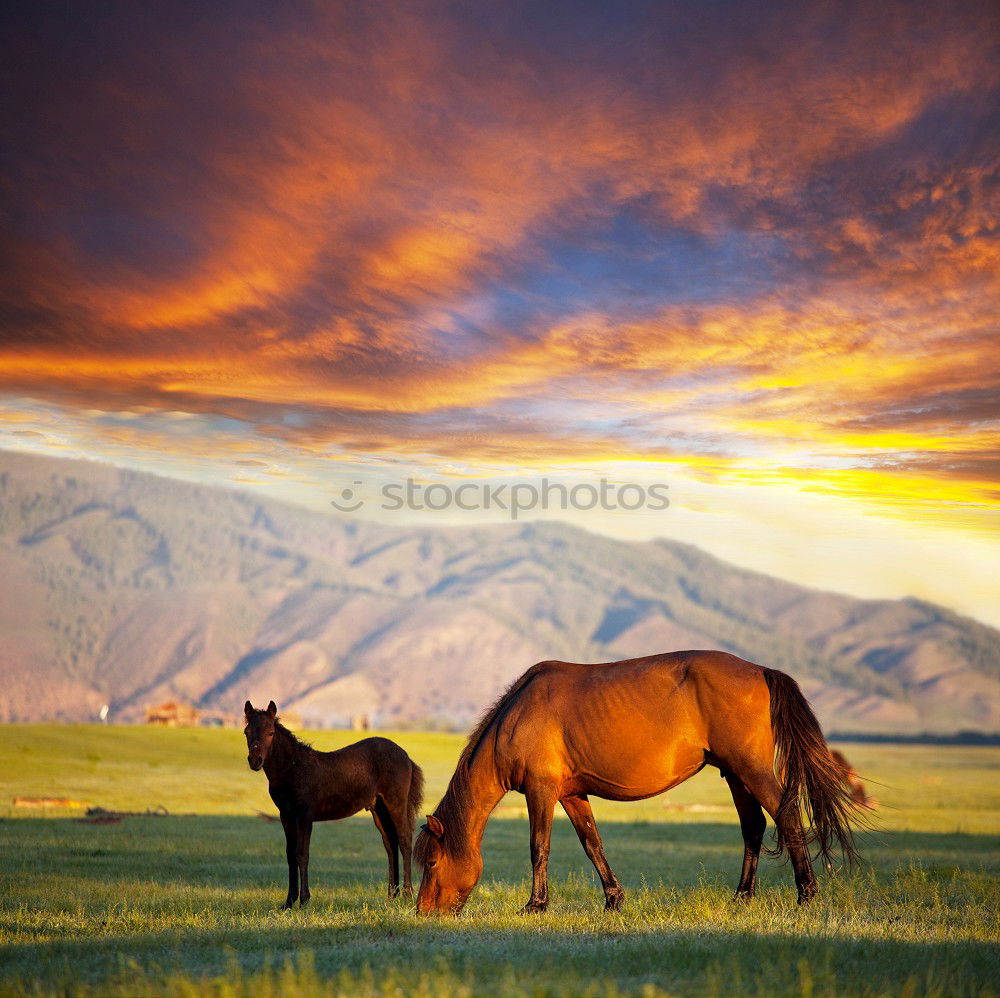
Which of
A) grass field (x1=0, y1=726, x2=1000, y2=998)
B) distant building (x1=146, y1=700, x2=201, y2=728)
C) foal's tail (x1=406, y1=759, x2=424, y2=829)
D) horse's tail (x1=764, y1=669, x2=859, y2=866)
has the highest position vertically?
horse's tail (x1=764, y1=669, x2=859, y2=866)

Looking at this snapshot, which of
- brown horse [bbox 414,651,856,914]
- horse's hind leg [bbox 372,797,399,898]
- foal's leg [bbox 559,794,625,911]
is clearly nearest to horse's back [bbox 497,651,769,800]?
brown horse [bbox 414,651,856,914]

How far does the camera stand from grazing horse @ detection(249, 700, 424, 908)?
13.1 metres

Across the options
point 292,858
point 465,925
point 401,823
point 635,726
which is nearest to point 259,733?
point 292,858

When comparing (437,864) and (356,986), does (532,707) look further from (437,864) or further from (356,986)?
(356,986)

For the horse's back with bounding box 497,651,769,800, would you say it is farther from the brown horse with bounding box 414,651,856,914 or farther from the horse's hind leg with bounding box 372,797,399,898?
the horse's hind leg with bounding box 372,797,399,898

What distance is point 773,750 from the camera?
38.6 feet

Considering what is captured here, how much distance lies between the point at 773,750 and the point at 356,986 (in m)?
6.09

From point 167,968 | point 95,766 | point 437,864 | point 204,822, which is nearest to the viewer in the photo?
point 167,968

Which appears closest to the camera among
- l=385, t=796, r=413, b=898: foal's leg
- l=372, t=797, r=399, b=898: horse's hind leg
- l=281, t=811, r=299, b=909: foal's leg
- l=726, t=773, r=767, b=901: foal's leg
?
l=726, t=773, r=767, b=901: foal's leg

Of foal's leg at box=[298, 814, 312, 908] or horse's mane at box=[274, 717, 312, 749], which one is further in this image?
horse's mane at box=[274, 717, 312, 749]

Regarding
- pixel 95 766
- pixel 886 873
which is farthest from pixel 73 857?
pixel 95 766

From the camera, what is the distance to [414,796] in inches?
589

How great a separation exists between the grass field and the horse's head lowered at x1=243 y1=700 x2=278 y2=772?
176 centimetres

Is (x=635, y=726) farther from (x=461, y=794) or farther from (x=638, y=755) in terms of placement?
(x=461, y=794)
